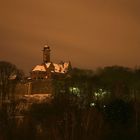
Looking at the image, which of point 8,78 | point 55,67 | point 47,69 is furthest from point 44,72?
point 8,78

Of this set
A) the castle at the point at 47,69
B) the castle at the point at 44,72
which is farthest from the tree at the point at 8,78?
the castle at the point at 47,69

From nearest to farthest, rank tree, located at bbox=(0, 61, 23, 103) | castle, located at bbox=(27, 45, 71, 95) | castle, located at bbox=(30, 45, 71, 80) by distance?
tree, located at bbox=(0, 61, 23, 103) → castle, located at bbox=(27, 45, 71, 95) → castle, located at bbox=(30, 45, 71, 80)

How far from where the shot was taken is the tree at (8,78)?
2344 inches

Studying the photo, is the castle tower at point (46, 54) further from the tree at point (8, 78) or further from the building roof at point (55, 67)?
the tree at point (8, 78)

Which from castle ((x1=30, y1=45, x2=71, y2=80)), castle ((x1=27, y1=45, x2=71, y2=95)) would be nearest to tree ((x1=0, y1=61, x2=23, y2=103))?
castle ((x1=27, y1=45, x2=71, y2=95))

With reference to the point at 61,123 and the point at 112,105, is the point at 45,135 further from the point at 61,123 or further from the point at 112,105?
the point at 112,105

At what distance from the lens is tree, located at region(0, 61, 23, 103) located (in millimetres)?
59531

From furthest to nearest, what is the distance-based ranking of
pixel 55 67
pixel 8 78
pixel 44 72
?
pixel 55 67 → pixel 44 72 → pixel 8 78

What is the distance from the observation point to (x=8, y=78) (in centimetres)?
6394

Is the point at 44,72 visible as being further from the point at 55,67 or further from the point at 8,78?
the point at 8,78

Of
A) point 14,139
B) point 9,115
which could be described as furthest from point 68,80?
point 14,139

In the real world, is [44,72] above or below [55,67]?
below

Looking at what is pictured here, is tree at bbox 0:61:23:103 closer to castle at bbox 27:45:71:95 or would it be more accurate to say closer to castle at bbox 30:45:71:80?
castle at bbox 27:45:71:95

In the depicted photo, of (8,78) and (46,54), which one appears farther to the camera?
(46,54)
